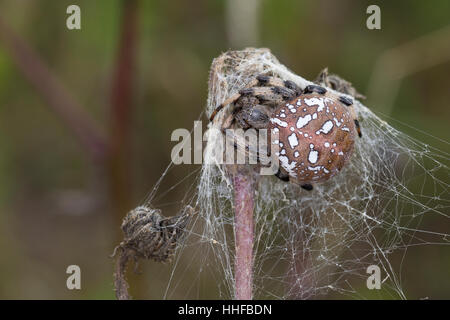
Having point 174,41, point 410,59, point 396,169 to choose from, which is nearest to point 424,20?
point 410,59

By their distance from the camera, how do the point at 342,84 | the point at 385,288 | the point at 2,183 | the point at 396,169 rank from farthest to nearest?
the point at 2,183
the point at 385,288
the point at 396,169
the point at 342,84

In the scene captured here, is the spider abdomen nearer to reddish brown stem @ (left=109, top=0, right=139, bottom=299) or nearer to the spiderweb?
the spiderweb

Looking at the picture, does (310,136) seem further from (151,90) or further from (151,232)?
(151,90)

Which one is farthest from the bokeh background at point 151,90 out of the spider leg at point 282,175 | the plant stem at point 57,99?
the spider leg at point 282,175

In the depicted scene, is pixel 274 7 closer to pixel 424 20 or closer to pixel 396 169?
pixel 424 20

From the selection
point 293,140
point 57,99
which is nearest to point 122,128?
point 57,99

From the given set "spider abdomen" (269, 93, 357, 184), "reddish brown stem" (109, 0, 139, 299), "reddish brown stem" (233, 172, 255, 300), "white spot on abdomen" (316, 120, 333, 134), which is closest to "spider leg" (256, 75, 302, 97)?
"spider abdomen" (269, 93, 357, 184)
